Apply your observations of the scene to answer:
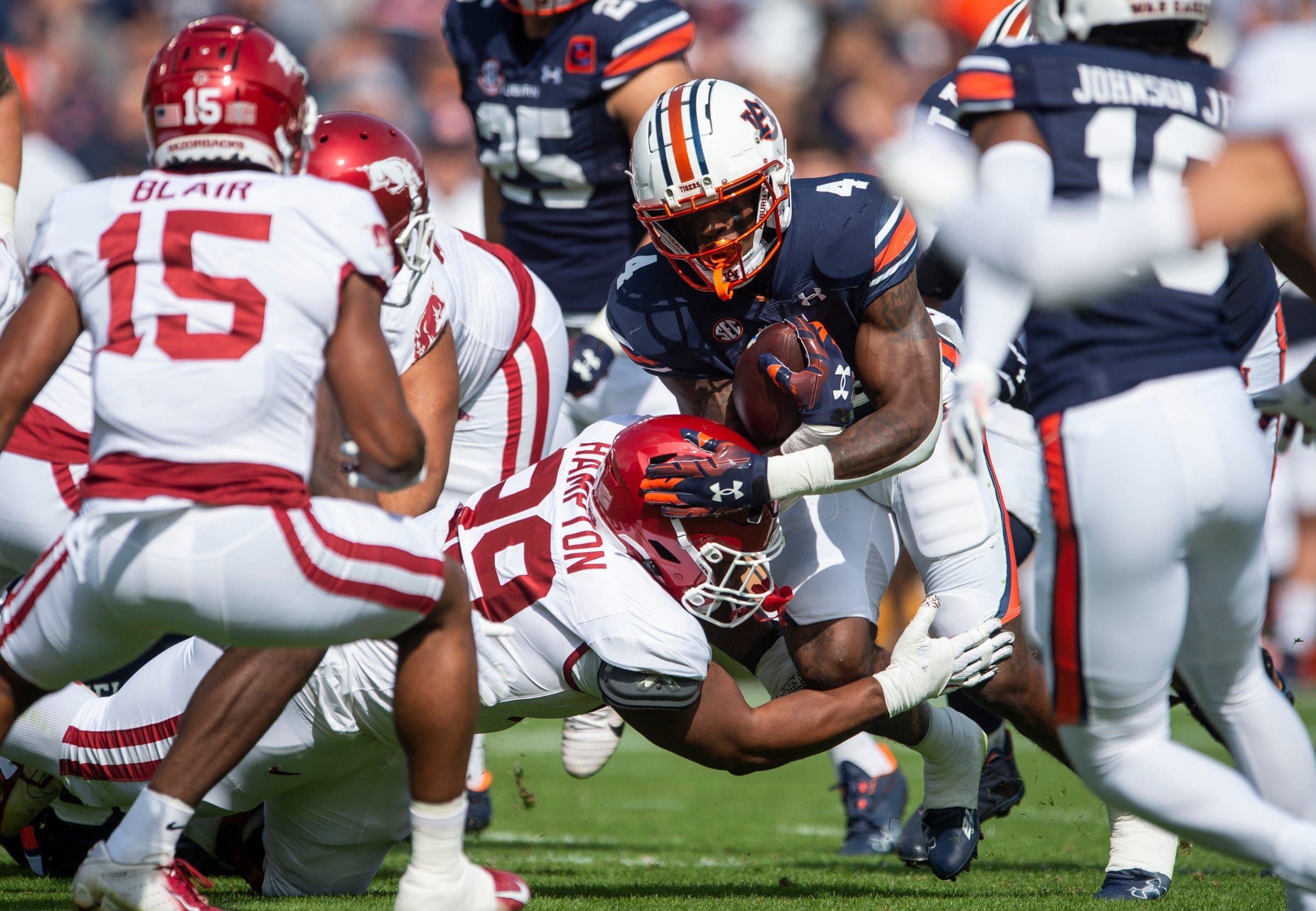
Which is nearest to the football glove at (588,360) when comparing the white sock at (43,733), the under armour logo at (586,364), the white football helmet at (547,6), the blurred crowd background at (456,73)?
the under armour logo at (586,364)

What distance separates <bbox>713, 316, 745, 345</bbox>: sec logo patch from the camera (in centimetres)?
377

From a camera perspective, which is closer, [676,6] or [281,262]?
[281,262]

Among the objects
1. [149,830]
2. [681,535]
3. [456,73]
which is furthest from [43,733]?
[456,73]

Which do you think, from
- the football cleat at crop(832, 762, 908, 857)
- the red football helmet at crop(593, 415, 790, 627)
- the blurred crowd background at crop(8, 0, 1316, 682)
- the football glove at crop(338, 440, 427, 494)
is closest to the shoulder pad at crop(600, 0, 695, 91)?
the red football helmet at crop(593, 415, 790, 627)

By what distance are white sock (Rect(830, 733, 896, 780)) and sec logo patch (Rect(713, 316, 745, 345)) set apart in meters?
1.32

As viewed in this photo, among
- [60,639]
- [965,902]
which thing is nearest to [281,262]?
[60,639]

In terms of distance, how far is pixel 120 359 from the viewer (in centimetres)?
251

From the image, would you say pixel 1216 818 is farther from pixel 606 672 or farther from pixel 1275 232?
pixel 606 672

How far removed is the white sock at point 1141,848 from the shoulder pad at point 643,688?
109 cm

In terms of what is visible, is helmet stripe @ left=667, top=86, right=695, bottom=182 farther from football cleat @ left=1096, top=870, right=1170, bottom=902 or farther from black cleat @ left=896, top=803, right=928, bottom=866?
football cleat @ left=1096, top=870, right=1170, bottom=902

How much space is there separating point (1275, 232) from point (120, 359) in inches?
71.0

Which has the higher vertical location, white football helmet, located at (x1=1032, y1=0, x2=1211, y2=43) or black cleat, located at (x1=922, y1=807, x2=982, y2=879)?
white football helmet, located at (x1=1032, y1=0, x2=1211, y2=43)

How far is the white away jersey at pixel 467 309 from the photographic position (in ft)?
12.8

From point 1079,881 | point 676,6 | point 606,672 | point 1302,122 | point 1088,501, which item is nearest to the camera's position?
point 1302,122
